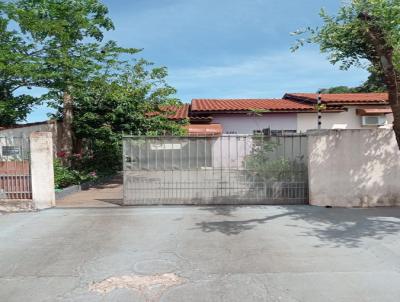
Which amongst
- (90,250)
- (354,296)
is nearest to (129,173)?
(90,250)

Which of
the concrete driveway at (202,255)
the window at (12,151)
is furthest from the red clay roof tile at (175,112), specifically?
the concrete driveway at (202,255)

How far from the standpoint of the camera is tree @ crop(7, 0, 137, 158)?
11.7 metres

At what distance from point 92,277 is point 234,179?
5013 mm

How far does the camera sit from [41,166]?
878 cm

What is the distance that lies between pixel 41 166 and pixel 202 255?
198 inches

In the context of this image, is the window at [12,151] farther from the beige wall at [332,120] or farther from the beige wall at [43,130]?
the beige wall at [332,120]

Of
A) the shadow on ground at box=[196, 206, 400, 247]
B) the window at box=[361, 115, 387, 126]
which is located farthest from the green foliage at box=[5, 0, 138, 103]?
the window at box=[361, 115, 387, 126]

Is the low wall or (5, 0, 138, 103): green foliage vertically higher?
(5, 0, 138, 103): green foliage

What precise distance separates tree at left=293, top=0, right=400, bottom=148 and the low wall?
6.31 ft

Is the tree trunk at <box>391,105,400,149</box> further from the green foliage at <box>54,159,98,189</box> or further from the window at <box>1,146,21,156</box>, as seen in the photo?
the green foliage at <box>54,159,98,189</box>

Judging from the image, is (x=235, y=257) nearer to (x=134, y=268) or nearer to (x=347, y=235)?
(x=134, y=268)

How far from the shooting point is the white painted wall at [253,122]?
1821 centimetres

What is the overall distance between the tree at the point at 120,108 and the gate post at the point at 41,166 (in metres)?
4.37

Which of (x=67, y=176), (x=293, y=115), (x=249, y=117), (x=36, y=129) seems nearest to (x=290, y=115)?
(x=293, y=115)
